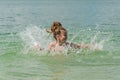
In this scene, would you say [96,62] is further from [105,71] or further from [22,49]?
[22,49]

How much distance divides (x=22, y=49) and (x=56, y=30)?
3.18 m

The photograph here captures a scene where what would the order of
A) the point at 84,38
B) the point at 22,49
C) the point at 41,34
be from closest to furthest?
the point at 22,49
the point at 41,34
the point at 84,38

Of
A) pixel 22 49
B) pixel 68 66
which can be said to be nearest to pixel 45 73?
pixel 68 66

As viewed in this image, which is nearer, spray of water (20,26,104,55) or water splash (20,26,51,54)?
spray of water (20,26,104,55)

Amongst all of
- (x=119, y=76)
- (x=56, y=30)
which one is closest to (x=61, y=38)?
(x=56, y=30)

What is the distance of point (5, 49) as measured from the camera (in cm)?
1812

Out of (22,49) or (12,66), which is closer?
(12,66)

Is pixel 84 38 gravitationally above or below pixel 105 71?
below

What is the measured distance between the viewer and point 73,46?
639 inches

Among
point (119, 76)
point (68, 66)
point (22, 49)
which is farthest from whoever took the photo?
point (22, 49)

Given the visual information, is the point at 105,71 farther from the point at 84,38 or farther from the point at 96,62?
the point at 84,38

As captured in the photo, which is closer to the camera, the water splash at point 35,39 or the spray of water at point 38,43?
the spray of water at point 38,43

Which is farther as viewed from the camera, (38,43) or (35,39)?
Answer: (35,39)

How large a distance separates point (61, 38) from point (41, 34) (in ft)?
16.1
